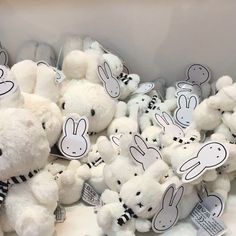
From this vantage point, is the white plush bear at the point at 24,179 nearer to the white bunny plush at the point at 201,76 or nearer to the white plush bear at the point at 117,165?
the white plush bear at the point at 117,165

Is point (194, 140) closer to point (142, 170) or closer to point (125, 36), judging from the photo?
point (142, 170)

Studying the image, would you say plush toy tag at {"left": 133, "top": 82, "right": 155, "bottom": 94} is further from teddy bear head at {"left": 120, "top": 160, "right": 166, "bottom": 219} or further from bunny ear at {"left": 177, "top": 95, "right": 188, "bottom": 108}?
teddy bear head at {"left": 120, "top": 160, "right": 166, "bottom": 219}

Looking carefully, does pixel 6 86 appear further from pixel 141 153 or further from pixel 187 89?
pixel 187 89

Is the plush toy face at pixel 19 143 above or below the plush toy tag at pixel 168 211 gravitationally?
above

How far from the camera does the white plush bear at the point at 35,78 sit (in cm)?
97

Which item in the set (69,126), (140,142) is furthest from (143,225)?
(69,126)

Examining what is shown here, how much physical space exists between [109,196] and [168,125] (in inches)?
8.5

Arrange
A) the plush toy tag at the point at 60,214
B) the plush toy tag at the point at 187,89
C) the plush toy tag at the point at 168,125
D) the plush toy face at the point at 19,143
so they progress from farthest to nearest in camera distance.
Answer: the plush toy tag at the point at 187,89, the plush toy tag at the point at 168,125, the plush toy tag at the point at 60,214, the plush toy face at the point at 19,143

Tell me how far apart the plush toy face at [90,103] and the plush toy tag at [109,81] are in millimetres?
11

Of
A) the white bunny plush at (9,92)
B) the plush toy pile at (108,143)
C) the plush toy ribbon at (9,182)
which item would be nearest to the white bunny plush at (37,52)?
the plush toy pile at (108,143)

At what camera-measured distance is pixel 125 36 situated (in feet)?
3.78

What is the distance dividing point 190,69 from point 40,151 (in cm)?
46

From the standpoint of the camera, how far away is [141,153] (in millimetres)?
881

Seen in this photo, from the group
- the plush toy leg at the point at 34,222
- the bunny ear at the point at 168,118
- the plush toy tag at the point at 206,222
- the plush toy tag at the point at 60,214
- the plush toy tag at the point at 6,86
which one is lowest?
the plush toy tag at the point at 60,214
